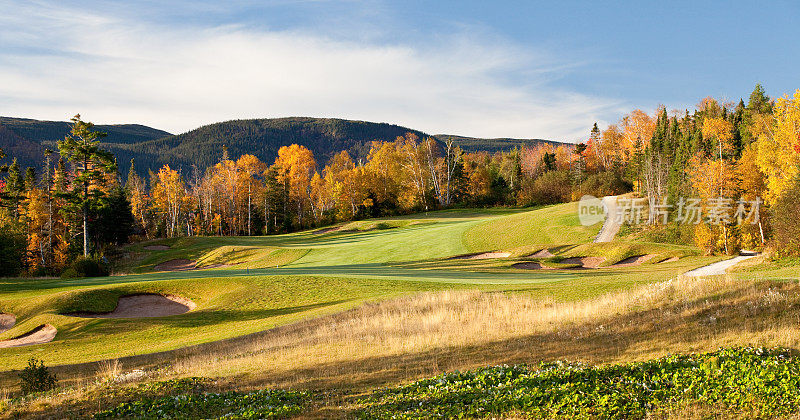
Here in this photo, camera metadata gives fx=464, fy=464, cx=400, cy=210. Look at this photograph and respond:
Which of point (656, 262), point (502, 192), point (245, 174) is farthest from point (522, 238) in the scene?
point (245, 174)

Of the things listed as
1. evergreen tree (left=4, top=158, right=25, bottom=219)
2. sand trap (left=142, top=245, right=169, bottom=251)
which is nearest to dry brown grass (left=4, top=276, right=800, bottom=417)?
sand trap (left=142, top=245, right=169, bottom=251)

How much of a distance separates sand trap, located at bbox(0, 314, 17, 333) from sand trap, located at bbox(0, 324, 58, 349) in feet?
6.94

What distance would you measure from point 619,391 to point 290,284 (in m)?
23.0

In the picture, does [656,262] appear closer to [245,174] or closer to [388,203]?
[388,203]

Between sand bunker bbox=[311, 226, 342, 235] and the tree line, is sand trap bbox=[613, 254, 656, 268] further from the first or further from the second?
sand bunker bbox=[311, 226, 342, 235]

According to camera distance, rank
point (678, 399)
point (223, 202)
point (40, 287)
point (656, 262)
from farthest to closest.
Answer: point (223, 202) → point (656, 262) → point (40, 287) → point (678, 399)

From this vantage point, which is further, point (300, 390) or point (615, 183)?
point (615, 183)

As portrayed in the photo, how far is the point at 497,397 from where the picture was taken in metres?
8.02

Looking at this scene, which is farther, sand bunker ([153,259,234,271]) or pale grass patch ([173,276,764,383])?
sand bunker ([153,259,234,271])

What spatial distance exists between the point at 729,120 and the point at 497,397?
99110 mm

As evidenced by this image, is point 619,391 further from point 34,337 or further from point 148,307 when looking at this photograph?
point 148,307

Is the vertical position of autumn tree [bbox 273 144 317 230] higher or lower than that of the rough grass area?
higher

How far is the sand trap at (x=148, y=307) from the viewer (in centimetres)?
2536

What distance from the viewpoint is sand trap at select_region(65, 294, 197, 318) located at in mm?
25359
